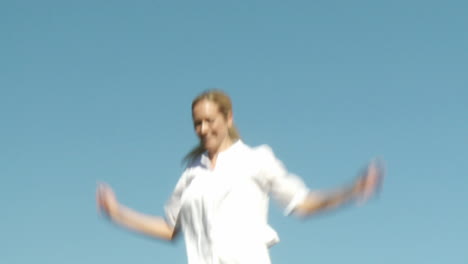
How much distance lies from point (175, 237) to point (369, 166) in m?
1.52

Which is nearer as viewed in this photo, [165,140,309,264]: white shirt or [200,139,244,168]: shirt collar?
[165,140,309,264]: white shirt

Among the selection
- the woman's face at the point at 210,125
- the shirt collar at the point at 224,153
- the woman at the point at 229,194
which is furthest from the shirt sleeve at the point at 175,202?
the woman's face at the point at 210,125

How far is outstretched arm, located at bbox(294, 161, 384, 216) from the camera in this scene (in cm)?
628

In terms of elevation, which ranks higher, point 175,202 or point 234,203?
point 175,202

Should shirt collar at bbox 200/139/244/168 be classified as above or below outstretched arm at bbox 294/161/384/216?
above

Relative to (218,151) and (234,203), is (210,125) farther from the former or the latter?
(234,203)

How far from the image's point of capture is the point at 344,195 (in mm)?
6430

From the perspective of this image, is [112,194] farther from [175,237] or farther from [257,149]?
[257,149]

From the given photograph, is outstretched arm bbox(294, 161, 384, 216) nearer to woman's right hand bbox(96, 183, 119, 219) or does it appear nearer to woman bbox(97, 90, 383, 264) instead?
woman bbox(97, 90, 383, 264)

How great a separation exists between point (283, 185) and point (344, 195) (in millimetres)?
447

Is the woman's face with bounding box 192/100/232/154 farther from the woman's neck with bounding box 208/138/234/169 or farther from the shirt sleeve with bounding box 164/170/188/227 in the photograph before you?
the shirt sleeve with bounding box 164/170/188/227

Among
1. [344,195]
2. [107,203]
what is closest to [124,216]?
[107,203]

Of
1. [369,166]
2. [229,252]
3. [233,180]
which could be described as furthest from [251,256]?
[369,166]

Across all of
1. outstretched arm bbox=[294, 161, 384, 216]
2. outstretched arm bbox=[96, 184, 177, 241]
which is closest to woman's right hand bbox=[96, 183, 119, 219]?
outstretched arm bbox=[96, 184, 177, 241]
